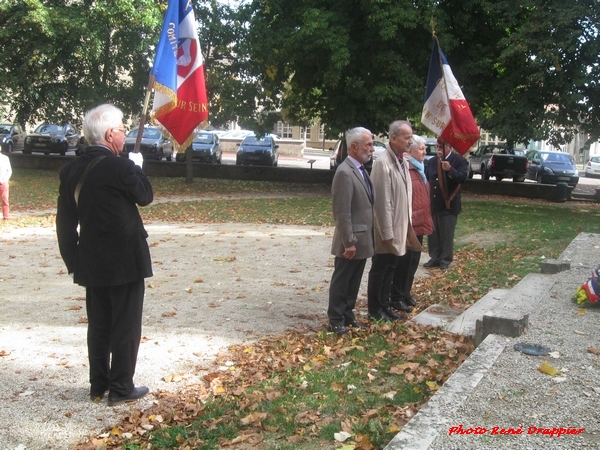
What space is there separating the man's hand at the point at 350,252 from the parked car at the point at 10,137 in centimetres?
3513

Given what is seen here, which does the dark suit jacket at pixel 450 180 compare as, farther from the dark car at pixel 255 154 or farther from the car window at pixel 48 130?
the car window at pixel 48 130

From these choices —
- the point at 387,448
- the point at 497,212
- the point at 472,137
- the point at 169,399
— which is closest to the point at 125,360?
the point at 169,399

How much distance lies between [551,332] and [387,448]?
2.67m

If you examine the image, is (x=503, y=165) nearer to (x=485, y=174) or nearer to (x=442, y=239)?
(x=485, y=174)

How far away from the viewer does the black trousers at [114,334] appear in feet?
16.1

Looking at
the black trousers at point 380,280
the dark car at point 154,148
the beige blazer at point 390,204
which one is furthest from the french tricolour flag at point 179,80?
the dark car at point 154,148

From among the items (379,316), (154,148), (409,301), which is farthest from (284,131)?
(379,316)

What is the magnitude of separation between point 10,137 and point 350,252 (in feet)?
124

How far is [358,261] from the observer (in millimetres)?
6762

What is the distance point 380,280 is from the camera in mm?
7191

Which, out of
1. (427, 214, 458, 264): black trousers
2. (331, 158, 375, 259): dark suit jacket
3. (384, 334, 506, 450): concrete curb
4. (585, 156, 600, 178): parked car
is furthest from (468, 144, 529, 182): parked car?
(384, 334, 506, 450): concrete curb

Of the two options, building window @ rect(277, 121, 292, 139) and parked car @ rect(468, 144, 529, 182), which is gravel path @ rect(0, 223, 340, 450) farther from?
building window @ rect(277, 121, 292, 139)

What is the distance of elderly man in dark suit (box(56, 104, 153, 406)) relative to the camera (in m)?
4.80

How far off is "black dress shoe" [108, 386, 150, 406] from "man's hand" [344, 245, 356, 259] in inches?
90.8
